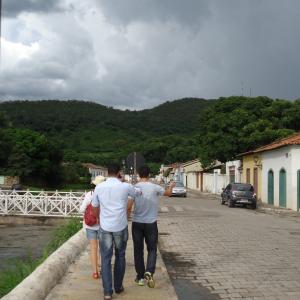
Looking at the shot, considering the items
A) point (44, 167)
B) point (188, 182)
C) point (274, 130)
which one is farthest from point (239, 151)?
point (188, 182)

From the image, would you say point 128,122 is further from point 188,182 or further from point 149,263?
point 149,263

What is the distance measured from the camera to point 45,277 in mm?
6617

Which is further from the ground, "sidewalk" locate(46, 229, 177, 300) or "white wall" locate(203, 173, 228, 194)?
"white wall" locate(203, 173, 228, 194)

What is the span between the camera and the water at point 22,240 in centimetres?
1696

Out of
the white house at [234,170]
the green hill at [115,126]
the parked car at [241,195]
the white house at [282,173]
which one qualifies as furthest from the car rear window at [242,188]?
the green hill at [115,126]

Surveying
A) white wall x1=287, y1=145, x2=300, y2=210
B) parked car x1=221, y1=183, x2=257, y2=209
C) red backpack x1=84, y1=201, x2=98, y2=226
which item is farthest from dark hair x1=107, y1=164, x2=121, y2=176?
parked car x1=221, y1=183, x2=257, y2=209

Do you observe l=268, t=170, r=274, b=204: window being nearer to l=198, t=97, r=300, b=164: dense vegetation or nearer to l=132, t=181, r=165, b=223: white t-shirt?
l=198, t=97, r=300, b=164: dense vegetation

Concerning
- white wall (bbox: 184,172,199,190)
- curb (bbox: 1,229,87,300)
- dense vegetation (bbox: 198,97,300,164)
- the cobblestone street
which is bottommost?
the cobblestone street

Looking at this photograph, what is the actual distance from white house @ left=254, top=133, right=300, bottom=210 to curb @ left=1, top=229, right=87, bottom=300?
20.5 m

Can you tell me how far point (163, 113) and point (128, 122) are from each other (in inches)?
340

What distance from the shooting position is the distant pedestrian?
22.9 feet

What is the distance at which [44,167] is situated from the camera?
60594mm

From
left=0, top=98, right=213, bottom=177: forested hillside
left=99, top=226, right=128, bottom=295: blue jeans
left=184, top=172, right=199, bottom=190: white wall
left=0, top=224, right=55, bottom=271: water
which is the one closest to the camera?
left=99, top=226, right=128, bottom=295: blue jeans

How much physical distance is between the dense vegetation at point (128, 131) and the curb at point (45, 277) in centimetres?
3297
